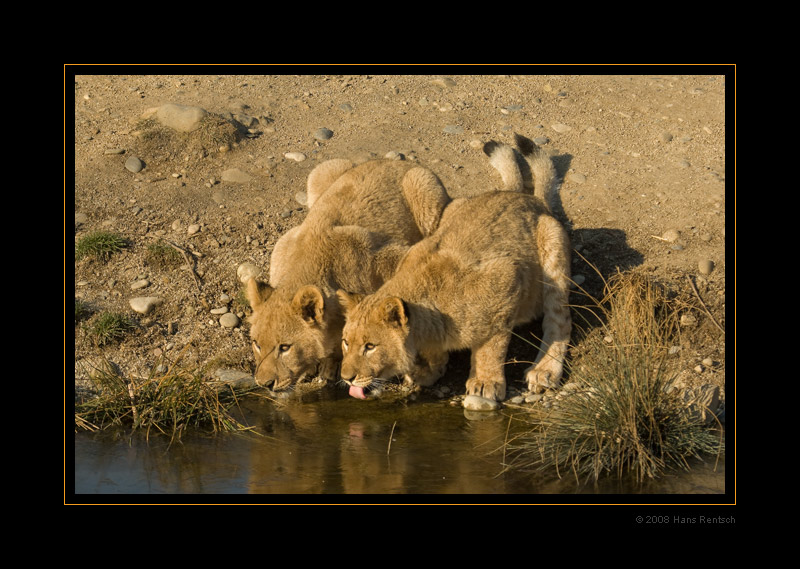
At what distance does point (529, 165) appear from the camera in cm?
1255

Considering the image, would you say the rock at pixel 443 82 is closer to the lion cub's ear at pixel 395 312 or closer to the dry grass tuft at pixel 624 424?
the lion cub's ear at pixel 395 312

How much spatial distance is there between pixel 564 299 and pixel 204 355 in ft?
12.4

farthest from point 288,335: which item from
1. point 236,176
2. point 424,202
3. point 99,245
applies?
point 236,176

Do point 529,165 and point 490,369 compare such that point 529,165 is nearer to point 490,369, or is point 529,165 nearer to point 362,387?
point 490,369

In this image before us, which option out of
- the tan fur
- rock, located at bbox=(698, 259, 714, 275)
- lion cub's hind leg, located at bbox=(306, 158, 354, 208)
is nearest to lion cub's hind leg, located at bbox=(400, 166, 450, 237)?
the tan fur

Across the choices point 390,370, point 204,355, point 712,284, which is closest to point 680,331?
point 712,284

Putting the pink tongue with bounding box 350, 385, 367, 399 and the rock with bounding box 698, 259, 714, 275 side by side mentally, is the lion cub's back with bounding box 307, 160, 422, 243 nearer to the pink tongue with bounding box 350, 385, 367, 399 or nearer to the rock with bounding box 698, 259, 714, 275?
the pink tongue with bounding box 350, 385, 367, 399

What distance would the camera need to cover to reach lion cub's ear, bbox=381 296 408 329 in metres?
9.02

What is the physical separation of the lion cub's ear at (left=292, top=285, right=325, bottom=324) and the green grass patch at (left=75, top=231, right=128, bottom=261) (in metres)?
3.30

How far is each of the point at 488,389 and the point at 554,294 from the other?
1.35 metres

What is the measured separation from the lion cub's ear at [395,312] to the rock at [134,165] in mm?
5423

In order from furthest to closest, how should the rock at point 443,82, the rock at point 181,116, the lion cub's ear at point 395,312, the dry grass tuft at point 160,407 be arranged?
the rock at point 443,82 → the rock at point 181,116 → the dry grass tuft at point 160,407 → the lion cub's ear at point 395,312

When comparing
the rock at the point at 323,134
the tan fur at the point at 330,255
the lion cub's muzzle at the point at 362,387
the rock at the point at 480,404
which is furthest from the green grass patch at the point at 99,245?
the rock at the point at 480,404

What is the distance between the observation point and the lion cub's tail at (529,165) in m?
12.2
